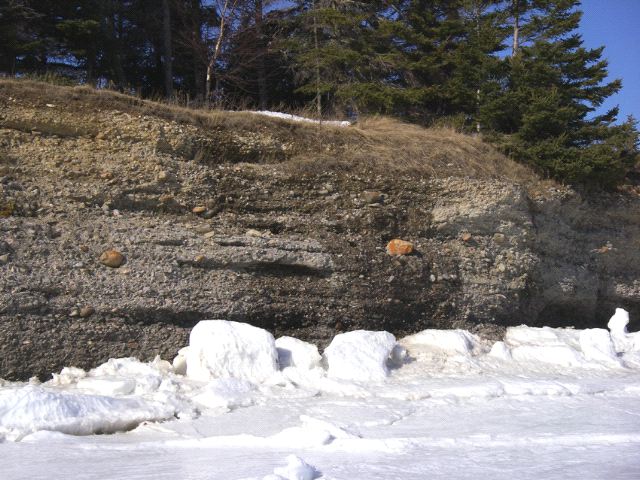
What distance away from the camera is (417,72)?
639 inches

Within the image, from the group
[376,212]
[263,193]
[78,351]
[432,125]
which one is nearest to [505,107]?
[432,125]

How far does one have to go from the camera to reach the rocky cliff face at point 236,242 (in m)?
8.16

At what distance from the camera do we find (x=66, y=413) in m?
5.71

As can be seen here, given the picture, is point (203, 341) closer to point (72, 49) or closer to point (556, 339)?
point (556, 339)

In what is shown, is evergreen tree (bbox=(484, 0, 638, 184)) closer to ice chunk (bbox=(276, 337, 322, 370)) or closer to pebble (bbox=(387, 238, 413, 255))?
pebble (bbox=(387, 238, 413, 255))

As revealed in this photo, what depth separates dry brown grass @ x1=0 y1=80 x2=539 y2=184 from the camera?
10.2m

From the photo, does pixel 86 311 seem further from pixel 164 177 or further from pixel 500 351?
pixel 500 351

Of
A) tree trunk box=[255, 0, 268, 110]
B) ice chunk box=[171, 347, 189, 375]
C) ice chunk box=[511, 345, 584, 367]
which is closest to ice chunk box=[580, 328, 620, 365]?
ice chunk box=[511, 345, 584, 367]

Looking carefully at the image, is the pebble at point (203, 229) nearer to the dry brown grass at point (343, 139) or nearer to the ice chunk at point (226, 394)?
the dry brown grass at point (343, 139)

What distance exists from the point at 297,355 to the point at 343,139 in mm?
5081

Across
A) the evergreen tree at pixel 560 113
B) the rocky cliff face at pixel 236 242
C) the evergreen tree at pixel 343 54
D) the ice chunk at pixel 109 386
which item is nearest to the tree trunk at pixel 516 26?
the evergreen tree at pixel 560 113

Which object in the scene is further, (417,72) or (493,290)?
(417,72)

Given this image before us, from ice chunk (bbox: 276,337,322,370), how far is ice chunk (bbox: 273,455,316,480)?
3607 mm

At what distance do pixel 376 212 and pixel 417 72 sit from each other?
6.90 metres
